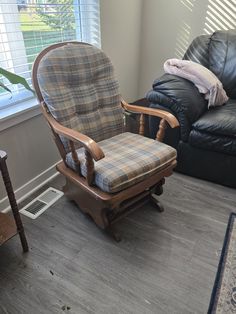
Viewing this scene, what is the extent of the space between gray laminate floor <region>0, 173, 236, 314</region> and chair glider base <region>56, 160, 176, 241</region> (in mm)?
89

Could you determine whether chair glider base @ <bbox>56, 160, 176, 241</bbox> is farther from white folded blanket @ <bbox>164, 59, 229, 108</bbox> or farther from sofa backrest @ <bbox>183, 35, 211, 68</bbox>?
sofa backrest @ <bbox>183, 35, 211, 68</bbox>

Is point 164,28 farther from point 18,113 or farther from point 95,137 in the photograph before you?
point 18,113

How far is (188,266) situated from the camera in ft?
4.60

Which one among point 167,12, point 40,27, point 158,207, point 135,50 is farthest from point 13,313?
point 167,12

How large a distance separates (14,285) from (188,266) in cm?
92

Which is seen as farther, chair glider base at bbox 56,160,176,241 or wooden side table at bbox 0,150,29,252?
chair glider base at bbox 56,160,176,241

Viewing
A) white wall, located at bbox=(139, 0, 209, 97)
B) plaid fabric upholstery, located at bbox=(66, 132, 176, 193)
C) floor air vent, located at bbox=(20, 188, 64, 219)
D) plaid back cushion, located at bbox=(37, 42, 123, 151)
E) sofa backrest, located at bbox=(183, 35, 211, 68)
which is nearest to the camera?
plaid fabric upholstery, located at bbox=(66, 132, 176, 193)

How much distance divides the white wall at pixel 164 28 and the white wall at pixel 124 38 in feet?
0.30

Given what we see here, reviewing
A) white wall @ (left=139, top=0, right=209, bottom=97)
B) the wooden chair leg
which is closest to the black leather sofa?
white wall @ (left=139, top=0, right=209, bottom=97)

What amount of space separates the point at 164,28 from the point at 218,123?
1.55 metres

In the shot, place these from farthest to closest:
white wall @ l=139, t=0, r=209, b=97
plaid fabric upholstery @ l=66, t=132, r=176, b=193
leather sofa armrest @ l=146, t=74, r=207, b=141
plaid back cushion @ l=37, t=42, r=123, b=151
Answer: white wall @ l=139, t=0, r=209, b=97, leather sofa armrest @ l=146, t=74, r=207, b=141, plaid back cushion @ l=37, t=42, r=123, b=151, plaid fabric upholstery @ l=66, t=132, r=176, b=193

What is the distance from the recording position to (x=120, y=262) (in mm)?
1426

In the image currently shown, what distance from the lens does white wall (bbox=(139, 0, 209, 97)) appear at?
2641 mm

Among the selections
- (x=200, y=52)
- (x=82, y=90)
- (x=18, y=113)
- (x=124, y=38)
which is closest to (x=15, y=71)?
(x=18, y=113)
